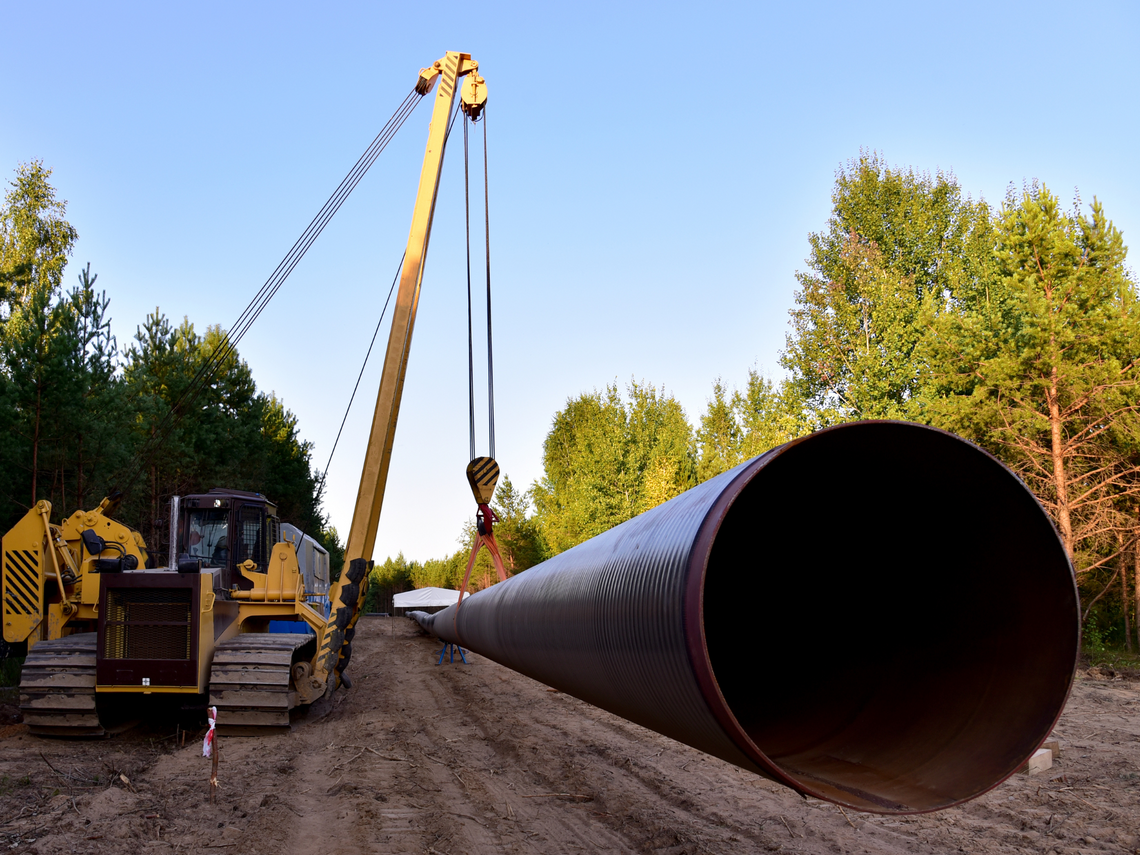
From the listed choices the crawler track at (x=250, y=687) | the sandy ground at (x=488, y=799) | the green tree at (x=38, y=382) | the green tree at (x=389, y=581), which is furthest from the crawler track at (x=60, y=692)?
the green tree at (x=389, y=581)

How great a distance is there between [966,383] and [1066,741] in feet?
43.2

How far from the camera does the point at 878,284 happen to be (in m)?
23.7

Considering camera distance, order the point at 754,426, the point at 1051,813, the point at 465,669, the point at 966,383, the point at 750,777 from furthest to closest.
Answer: the point at 754,426
the point at 966,383
the point at 465,669
the point at 750,777
the point at 1051,813

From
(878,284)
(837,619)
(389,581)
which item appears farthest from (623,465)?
(389,581)

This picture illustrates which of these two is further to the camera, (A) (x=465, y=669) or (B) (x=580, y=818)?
(A) (x=465, y=669)

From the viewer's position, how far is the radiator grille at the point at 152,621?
9430mm

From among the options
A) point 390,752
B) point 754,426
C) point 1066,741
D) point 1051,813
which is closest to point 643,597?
point 1051,813

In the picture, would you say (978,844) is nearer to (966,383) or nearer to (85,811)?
(85,811)

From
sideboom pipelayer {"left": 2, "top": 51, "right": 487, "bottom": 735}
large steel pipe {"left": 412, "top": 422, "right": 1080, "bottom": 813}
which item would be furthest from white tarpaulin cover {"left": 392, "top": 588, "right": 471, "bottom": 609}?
large steel pipe {"left": 412, "top": 422, "right": 1080, "bottom": 813}

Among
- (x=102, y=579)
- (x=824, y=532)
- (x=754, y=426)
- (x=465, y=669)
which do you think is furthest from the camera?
(x=754, y=426)

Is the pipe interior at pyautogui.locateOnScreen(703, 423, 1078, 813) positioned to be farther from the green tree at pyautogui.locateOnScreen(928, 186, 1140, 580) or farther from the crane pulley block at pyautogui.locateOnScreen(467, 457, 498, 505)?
the green tree at pyautogui.locateOnScreen(928, 186, 1140, 580)

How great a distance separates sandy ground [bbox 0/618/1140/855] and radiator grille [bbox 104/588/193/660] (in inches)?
43.7

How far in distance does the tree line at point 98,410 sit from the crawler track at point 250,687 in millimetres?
2930

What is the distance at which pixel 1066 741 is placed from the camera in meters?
8.70
